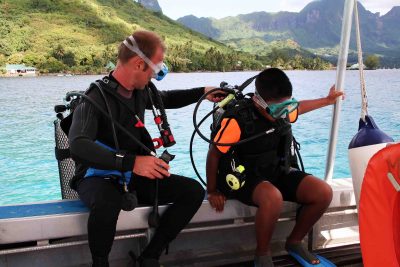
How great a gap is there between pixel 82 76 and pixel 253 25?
39740 millimetres

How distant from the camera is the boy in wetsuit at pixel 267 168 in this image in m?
1.87

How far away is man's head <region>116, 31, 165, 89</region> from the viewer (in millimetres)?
1717

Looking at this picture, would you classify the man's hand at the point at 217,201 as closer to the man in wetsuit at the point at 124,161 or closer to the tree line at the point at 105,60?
the man in wetsuit at the point at 124,161

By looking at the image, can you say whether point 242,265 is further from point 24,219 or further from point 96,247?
point 24,219

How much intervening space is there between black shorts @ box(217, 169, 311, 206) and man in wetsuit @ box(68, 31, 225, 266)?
192 millimetres

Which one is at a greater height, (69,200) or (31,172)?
(69,200)

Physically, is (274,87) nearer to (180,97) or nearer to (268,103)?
(268,103)

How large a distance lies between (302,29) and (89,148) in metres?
62.1

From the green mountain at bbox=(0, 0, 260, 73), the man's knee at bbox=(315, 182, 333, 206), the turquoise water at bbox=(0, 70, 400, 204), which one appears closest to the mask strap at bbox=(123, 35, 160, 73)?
the man's knee at bbox=(315, 182, 333, 206)

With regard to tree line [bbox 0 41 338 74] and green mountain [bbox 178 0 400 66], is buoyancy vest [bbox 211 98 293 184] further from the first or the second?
green mountain [bbox 178 0 400 66]

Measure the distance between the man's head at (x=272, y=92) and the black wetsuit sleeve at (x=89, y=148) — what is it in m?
0.66

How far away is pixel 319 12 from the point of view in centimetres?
5925

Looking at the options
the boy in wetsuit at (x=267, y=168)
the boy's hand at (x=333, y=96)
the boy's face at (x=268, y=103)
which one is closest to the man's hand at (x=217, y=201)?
the boy in wetsuit at (x=267, y=168)

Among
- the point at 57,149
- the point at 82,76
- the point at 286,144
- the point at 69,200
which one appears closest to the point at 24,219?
the point at 69,200
